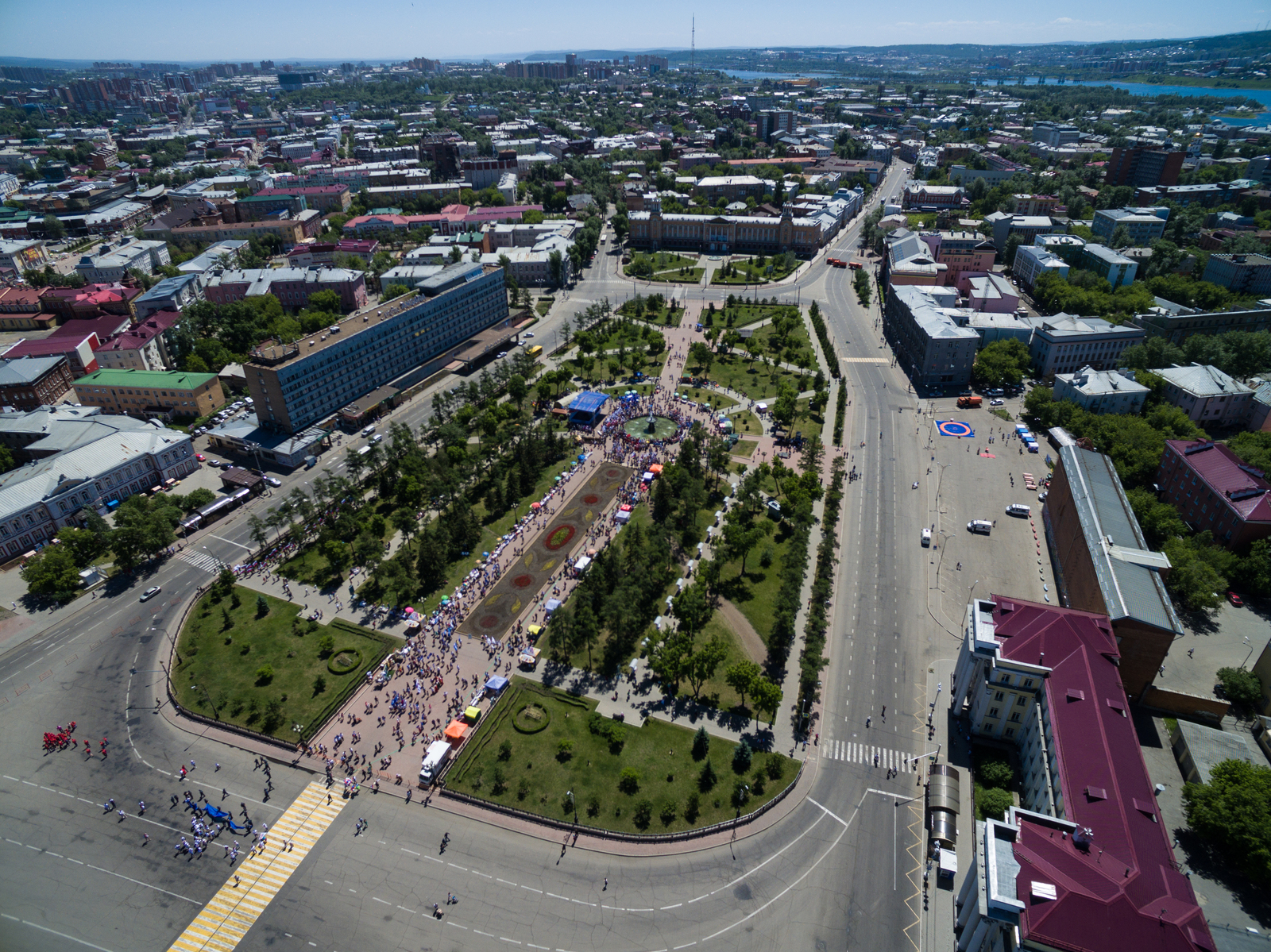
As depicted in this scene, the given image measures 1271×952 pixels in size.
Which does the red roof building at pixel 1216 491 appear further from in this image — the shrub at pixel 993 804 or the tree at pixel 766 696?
the tree at pixel 766 696

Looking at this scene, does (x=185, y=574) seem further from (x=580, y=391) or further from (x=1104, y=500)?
(x=1104, y=500)

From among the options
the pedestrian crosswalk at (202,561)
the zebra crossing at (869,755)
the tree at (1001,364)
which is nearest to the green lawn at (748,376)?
the tree at (1001,364)

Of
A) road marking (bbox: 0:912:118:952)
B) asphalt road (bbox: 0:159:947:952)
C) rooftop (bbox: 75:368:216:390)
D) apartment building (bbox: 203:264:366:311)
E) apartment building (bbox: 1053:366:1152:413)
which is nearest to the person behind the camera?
road marking (bbox: 0:912:118:952)

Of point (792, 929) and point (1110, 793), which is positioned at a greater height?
point (1110, 793)

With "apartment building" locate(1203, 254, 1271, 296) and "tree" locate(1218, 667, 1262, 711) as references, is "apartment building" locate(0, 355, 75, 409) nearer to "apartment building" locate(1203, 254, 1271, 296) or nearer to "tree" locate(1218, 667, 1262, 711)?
"tree" locate(1218, 667, 1262, 711)

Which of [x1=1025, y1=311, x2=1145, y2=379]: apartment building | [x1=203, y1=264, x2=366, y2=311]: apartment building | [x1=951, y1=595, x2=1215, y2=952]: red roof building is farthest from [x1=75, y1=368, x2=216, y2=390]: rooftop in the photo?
[x1=1025, y1=311, x2=1145, y2=379]: apartment building

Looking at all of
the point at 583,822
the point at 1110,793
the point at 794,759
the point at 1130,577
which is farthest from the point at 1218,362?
the point at 583,822
